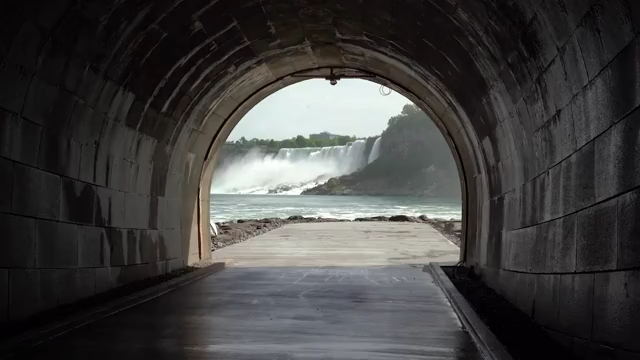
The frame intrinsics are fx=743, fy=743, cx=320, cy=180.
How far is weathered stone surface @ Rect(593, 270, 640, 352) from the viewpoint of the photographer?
16.0 ft

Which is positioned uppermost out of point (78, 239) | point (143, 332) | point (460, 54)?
point (460, 54)

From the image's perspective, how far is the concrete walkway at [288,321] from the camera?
7043 millimetres

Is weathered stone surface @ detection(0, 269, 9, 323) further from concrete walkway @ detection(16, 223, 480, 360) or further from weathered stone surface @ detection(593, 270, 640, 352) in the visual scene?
weathered stone surface @ detection(593, 270, 640, 352)

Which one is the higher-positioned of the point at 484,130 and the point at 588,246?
the point at 484,130

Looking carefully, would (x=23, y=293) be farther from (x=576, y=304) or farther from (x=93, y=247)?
(x=576, y=304)

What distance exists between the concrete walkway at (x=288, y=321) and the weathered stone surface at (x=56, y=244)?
0.85m

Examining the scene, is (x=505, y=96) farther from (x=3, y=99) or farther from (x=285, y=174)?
(x=285, y=174)

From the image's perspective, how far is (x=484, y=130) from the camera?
37.9ft

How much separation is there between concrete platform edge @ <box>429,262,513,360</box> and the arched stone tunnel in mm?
590

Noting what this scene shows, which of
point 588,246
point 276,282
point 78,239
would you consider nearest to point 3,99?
point 78,239

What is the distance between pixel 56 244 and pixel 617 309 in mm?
6123

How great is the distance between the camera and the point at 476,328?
823cm

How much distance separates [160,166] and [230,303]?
3661mm

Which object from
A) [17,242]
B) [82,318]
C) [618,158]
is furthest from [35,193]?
[618,158]
